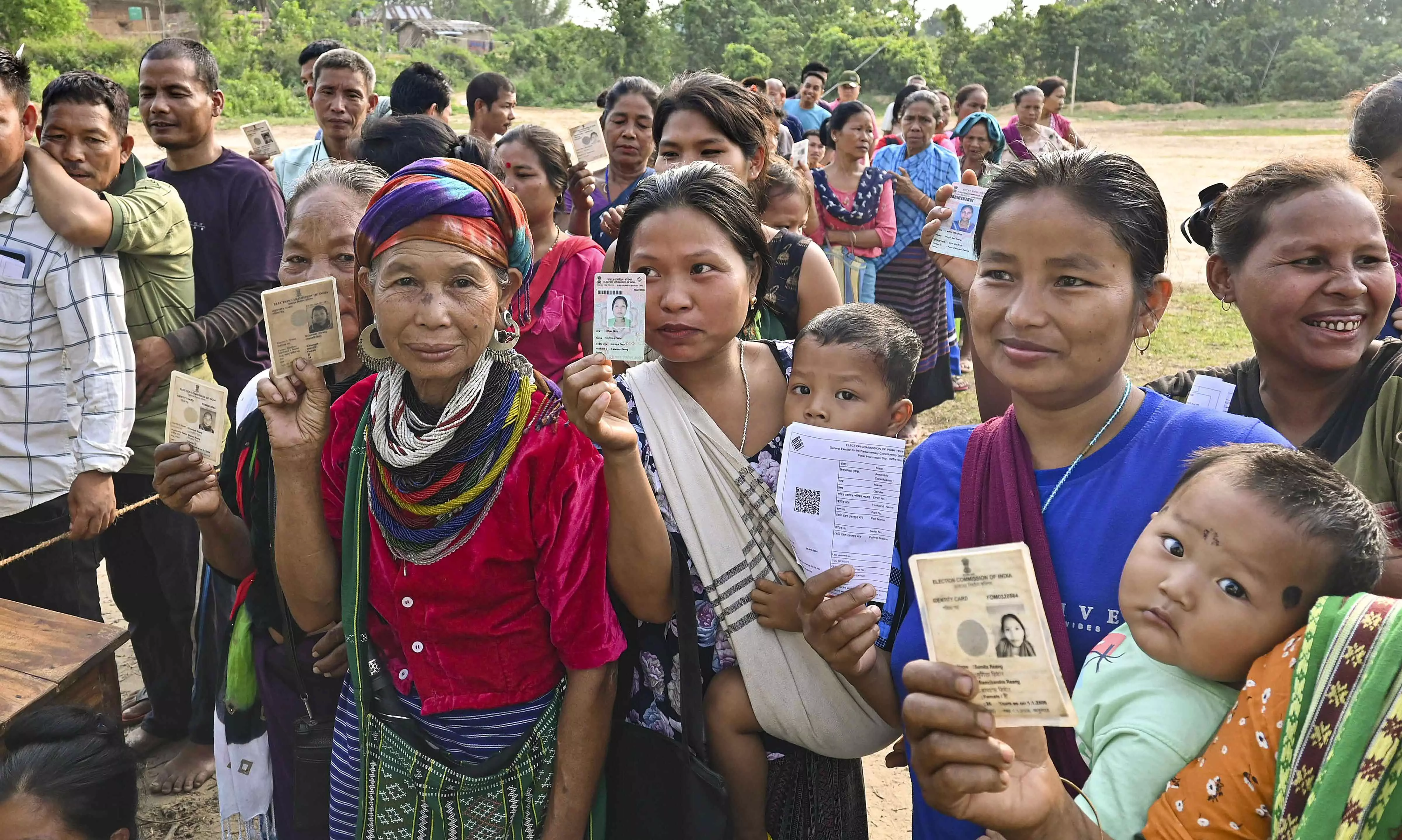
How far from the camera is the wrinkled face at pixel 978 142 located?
8.26m

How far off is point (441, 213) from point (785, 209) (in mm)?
2734

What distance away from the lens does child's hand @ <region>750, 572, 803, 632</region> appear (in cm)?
197

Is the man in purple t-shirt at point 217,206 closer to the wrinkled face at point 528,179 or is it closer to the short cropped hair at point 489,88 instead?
the wrinkled face at point 528,179

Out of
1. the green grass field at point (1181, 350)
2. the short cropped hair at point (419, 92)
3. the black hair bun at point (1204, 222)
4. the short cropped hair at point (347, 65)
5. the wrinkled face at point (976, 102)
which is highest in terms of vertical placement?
the wrinkled face at point (976, 102)

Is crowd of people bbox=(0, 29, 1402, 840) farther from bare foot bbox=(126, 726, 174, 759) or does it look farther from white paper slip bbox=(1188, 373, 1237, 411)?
bare foot bbox=(126, 726, 174, 759)

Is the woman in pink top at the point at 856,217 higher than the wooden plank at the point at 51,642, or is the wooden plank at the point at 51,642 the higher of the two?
the woman in pink top at the point at 856,217

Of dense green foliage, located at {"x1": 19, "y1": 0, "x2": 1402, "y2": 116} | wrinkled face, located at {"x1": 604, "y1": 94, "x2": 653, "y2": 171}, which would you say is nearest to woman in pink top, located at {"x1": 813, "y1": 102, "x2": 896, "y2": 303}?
wrinkled face, located at {"x1": 604, "y1": 94, "x2": 653, "y2": 171}

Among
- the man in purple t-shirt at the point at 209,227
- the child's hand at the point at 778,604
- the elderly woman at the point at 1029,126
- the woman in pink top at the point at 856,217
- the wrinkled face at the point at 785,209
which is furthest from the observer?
the elderly woman at the point at 1029,126

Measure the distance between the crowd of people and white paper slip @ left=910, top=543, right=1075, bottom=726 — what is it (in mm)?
20

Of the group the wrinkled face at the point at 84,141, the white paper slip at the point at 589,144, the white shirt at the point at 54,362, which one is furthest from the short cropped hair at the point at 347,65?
the white shirt at the point at 54,362

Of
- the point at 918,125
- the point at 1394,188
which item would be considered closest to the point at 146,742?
the point at 1394,188

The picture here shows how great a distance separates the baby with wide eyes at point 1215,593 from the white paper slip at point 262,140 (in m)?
5.74

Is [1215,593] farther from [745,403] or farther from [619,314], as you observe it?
[619,314]

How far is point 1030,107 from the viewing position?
10.2m
